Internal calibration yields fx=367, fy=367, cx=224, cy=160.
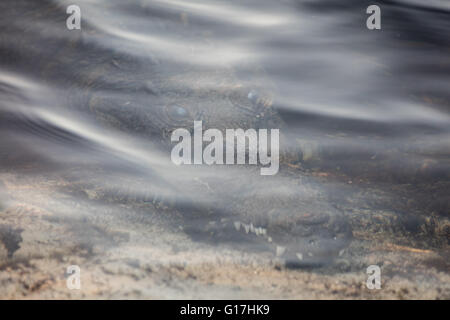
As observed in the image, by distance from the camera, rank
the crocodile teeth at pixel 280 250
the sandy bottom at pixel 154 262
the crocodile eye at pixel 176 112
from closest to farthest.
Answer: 1. the sandy bottom at pixel 154 262
2. the crocodile teeth at pixel 280 250
3. the crocodile eye at pixel 176 112

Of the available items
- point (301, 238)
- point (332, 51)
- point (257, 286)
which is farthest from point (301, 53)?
point (257, 286)

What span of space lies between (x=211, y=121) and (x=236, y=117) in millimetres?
96

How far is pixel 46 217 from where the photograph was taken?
107cm

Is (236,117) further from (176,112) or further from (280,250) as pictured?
(280,250)

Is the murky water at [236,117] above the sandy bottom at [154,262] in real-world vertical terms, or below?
above

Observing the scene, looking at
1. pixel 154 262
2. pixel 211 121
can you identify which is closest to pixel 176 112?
pixel 211 121

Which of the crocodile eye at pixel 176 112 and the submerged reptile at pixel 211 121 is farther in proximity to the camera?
the crocodile eye at pixel 176 112

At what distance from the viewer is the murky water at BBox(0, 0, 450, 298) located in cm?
112

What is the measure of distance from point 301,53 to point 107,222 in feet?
3.60

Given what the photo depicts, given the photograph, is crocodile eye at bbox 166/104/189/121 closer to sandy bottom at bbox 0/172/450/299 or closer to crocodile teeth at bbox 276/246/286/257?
sandy bottom at bbox 0/172/450/299

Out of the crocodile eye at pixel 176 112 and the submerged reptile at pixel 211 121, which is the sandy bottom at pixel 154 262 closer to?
the submerged reptile at pixel 211 121

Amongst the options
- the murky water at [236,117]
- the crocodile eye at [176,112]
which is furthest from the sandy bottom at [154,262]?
the crocodile eye at [176,112]

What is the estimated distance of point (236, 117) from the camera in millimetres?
1382

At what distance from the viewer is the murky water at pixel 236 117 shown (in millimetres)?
1121
